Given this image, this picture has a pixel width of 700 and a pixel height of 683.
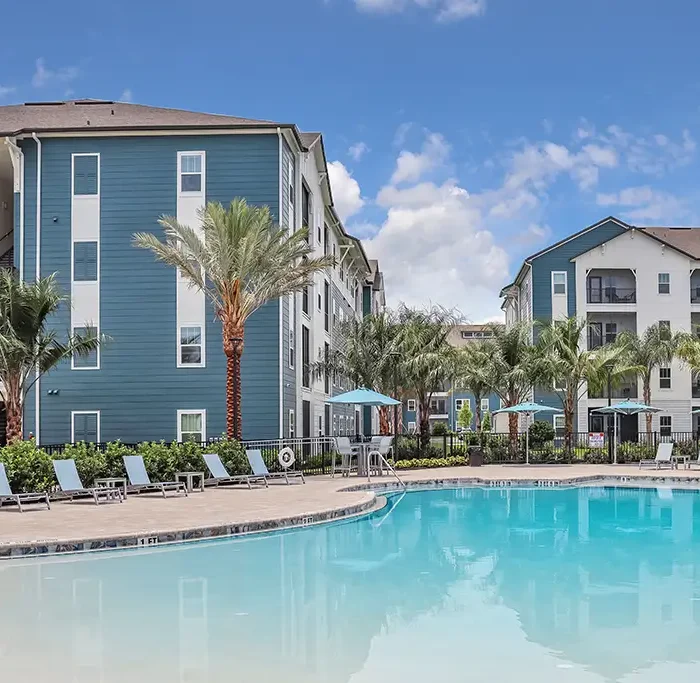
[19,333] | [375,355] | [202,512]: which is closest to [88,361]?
[19,333]

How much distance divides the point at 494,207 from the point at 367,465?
14.3 metres

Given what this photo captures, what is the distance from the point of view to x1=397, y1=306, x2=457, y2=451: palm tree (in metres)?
30.3

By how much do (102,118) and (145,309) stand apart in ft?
22.3

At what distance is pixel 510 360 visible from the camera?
3300cm

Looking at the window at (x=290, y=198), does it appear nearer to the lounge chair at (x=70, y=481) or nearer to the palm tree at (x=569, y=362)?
the palm tree at (x=569, y=362)

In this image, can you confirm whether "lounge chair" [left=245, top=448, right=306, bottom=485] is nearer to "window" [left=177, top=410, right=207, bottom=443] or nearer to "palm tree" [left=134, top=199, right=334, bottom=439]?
"palm tree" [left=134, top=199, right=334, bottom=439]

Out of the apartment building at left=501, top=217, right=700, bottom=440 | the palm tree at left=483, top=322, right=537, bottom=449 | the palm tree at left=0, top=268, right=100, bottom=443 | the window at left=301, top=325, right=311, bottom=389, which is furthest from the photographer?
the apartment building at left=501, top=217, right=700, bottom=440

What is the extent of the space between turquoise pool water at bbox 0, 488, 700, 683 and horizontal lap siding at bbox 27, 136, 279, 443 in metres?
12.6

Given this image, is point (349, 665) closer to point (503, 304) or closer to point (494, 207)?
point (494, 207)

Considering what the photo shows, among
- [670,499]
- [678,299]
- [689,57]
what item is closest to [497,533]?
[670,499]

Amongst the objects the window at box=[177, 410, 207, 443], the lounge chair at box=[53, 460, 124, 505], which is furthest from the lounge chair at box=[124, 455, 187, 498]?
the window at box=[177, 410, 207, 443]

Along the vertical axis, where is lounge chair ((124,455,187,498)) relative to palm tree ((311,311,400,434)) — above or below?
below

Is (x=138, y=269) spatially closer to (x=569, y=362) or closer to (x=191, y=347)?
(x=191, y=347)

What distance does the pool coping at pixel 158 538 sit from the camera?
12664 millimetres
